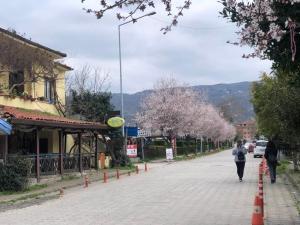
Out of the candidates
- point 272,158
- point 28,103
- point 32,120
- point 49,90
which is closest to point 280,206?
point 272,158

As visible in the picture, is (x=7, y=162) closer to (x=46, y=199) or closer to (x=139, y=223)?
(x=46, y=199)

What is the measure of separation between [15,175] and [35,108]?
384 inches

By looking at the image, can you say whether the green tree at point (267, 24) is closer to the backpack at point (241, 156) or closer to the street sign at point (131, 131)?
the backpack at point (241, 156)

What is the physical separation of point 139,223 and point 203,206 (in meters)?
3.38

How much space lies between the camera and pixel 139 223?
39.0 ft

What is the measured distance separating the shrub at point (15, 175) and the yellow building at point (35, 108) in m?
0.60

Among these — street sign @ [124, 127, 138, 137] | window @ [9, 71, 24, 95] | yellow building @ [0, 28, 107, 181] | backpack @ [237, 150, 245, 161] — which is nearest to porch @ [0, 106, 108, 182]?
yellow building @ [0, 28, 107, 181]

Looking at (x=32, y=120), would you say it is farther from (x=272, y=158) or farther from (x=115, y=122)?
(x=115, y=122)

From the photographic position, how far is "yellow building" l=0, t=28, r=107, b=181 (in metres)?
24.7

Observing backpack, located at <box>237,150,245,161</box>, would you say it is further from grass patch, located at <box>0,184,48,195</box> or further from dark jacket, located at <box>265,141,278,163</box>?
grass patch, located at <box>0,184,48,195</box>

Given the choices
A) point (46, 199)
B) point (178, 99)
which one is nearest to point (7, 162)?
point (46, 199)

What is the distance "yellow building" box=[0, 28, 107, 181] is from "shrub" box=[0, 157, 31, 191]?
0.60 meters

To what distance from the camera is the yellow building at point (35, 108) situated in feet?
80.9

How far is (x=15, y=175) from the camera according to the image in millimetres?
21484
